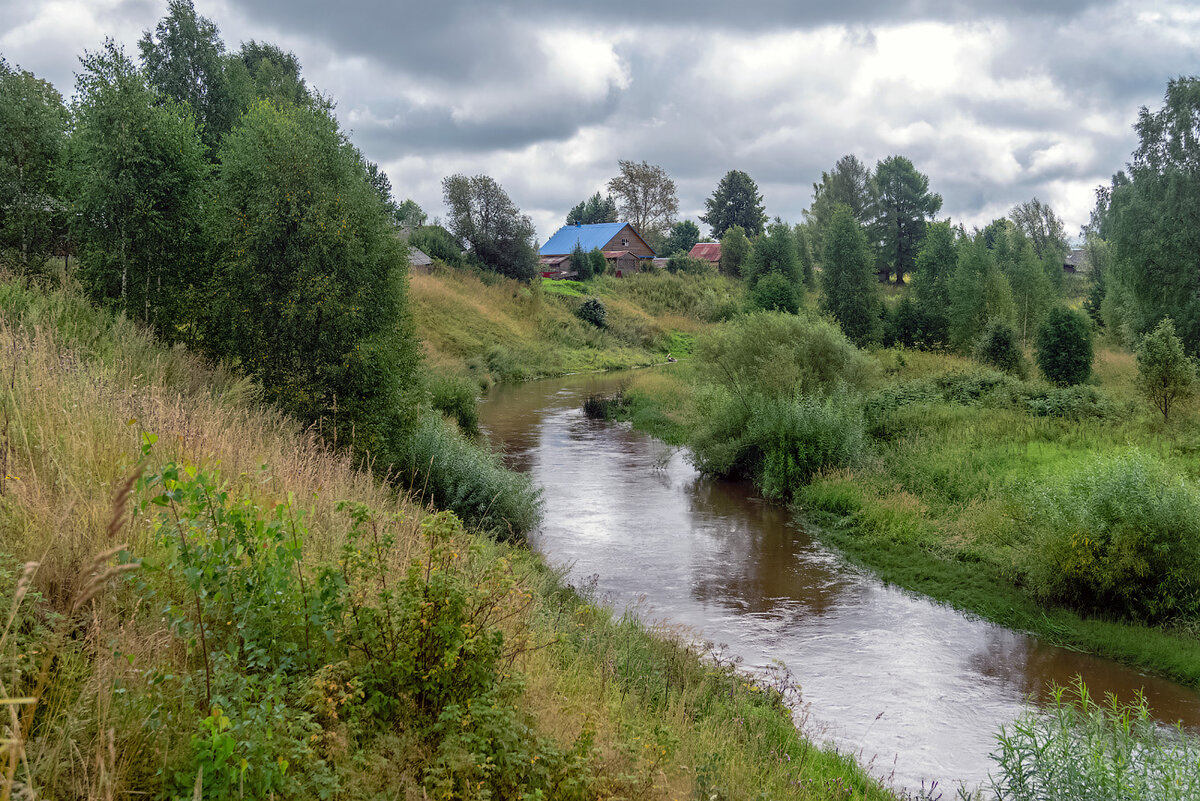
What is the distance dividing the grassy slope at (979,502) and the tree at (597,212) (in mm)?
67472

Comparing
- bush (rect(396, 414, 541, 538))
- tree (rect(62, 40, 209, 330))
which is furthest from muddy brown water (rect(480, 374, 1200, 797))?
tree (rect(62, 40, 209, 330))

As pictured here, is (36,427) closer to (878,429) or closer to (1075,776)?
(1075,776)

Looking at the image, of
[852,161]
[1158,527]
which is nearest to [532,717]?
[1158,527]

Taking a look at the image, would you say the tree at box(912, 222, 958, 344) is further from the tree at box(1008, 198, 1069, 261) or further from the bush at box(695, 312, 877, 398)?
the tree at box(1008, 198, 1069, 261)

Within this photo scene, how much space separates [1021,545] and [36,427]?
46.1ft

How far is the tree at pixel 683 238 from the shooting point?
84.0 metres

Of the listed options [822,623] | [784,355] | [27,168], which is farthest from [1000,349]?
[27,168]

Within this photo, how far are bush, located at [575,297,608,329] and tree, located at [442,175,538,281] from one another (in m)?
4.49

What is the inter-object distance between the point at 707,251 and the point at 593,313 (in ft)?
95.7

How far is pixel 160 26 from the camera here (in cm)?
2498

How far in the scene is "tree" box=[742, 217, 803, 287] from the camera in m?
47.1

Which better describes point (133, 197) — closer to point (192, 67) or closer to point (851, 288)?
point (192, 67)

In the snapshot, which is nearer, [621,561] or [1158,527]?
[1158,527]

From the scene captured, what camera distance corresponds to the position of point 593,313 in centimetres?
5572
